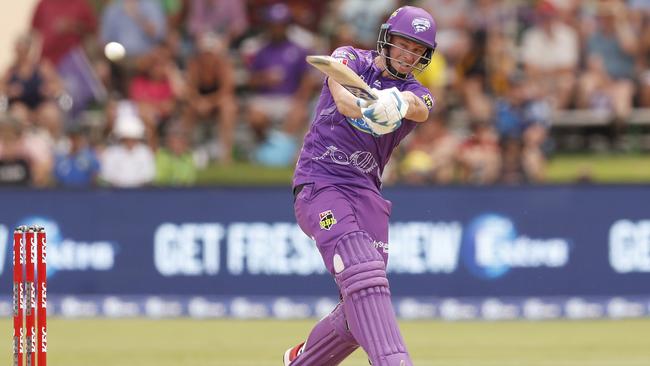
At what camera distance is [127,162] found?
530 inches

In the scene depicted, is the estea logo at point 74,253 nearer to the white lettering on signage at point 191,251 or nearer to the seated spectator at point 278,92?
the white lettering on signage at point 191,251

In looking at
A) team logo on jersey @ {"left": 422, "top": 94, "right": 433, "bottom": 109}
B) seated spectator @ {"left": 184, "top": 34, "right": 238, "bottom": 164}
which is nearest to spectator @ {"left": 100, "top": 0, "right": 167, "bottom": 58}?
seated spectator @ {"left": 184, "top": 34, "right": 238, "bottom": 164}

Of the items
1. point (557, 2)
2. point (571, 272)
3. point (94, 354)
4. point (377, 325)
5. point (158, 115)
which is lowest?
point (377, 325)

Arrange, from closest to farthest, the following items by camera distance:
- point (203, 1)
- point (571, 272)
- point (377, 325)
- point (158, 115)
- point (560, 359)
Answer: point (377, 325), point (560, 359), point (571, 272), point (158, 115), point (203, 1)

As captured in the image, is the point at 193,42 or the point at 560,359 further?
the point at 193,42

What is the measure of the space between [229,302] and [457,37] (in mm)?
4475

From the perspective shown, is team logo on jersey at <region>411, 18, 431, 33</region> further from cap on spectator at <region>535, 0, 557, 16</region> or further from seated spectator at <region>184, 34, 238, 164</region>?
cap on spectator at <region>535, 0, 557, 16</region>

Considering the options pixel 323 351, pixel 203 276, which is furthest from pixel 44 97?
pixel 323 351

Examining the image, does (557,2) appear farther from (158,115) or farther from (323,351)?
(323,351)

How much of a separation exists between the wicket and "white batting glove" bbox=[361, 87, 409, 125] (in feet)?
5.23

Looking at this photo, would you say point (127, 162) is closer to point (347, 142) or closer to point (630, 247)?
point (630, 247)

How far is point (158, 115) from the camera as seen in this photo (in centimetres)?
1438

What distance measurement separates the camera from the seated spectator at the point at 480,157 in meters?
13.4

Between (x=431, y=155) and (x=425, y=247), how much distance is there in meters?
1.57
